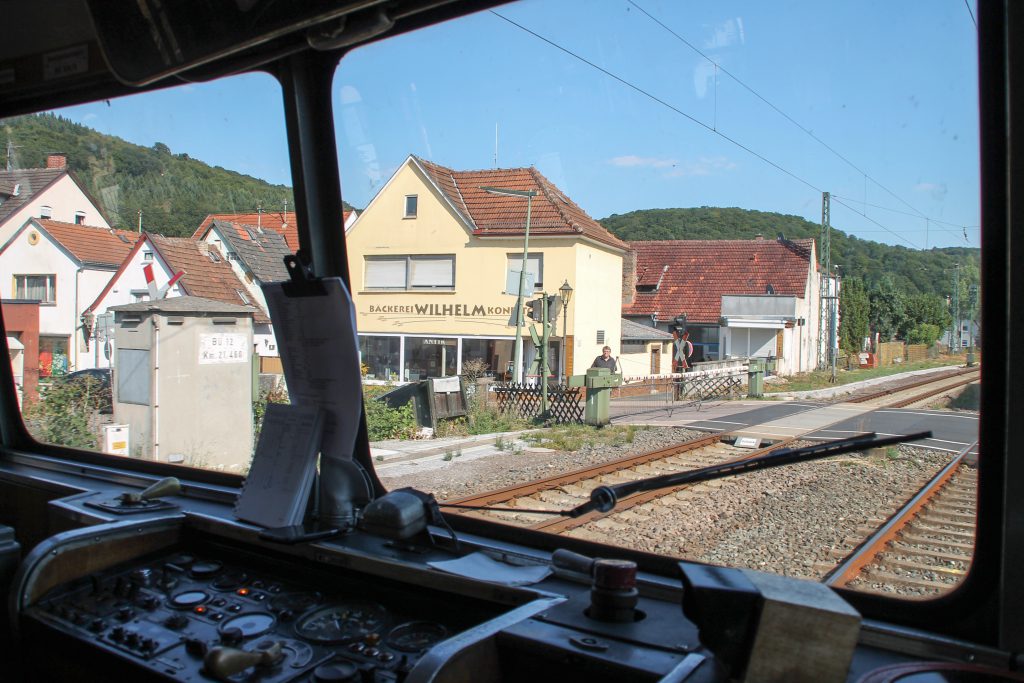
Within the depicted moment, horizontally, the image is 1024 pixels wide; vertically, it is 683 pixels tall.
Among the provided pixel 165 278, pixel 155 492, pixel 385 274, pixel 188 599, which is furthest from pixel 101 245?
pixel 188 599

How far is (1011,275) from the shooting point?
1123 millimetres

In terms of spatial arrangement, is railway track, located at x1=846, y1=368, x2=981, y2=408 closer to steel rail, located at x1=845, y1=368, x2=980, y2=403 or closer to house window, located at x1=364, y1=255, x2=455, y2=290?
steel rail, located at x1=845, y1=368, x2=980, y2=403

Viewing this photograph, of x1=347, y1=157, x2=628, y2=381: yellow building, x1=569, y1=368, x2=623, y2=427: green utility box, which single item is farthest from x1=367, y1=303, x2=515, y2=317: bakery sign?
x1=569, y1=368, x2=623, y2=427: green utility box

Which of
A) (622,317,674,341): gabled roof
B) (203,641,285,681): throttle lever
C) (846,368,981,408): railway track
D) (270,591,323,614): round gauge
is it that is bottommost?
(270,591,323,614): round gauge

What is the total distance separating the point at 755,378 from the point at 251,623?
123 cm

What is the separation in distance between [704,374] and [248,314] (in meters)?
1.54

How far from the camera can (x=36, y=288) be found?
2998mm

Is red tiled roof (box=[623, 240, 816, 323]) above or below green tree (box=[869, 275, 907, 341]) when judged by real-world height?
above

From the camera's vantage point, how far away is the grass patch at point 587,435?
2.15 meters

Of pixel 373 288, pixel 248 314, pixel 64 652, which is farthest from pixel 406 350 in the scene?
pixel 64 652

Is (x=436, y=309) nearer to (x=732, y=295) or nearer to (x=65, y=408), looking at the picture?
(x=732, y=295)

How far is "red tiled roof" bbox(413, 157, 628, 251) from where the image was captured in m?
1.99

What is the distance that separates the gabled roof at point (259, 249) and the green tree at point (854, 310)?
1.36m

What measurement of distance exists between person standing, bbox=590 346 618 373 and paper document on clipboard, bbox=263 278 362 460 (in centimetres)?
62
